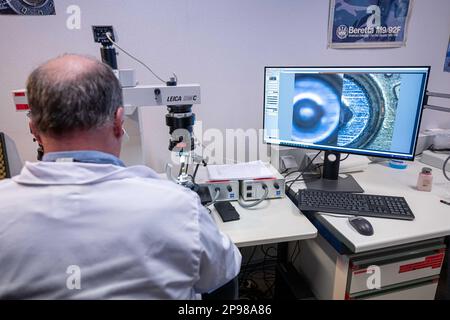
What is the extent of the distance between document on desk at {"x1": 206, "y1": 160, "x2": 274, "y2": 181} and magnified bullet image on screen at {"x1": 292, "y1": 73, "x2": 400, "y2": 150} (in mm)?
256

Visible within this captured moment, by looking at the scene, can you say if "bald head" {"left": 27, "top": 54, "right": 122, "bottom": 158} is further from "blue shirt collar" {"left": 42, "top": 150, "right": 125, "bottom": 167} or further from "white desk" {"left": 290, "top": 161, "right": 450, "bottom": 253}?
"white desk" {"left": 290, "top": 161, "right": 450, "bottom": 253}

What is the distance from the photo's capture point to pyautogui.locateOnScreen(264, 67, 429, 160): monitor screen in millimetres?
1213

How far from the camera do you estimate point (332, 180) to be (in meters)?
1.46

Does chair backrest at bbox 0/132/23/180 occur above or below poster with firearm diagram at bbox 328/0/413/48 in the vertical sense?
below

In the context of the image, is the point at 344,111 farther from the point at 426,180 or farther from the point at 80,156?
the point at 80,156

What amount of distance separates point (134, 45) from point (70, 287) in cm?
128

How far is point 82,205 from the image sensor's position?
0.57m

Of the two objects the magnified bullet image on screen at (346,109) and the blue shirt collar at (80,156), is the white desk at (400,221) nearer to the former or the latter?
the magnified bullet image on screen at (346,109)

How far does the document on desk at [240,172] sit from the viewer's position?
1.36m

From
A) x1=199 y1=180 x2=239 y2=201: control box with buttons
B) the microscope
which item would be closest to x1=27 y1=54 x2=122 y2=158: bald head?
the microscope

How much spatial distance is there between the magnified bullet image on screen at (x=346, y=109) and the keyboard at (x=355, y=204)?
24cm

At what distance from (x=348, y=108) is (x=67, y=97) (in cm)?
111

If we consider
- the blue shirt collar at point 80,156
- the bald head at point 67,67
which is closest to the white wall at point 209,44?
the bald head at point 67,67

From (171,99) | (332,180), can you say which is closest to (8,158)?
(171,99)
